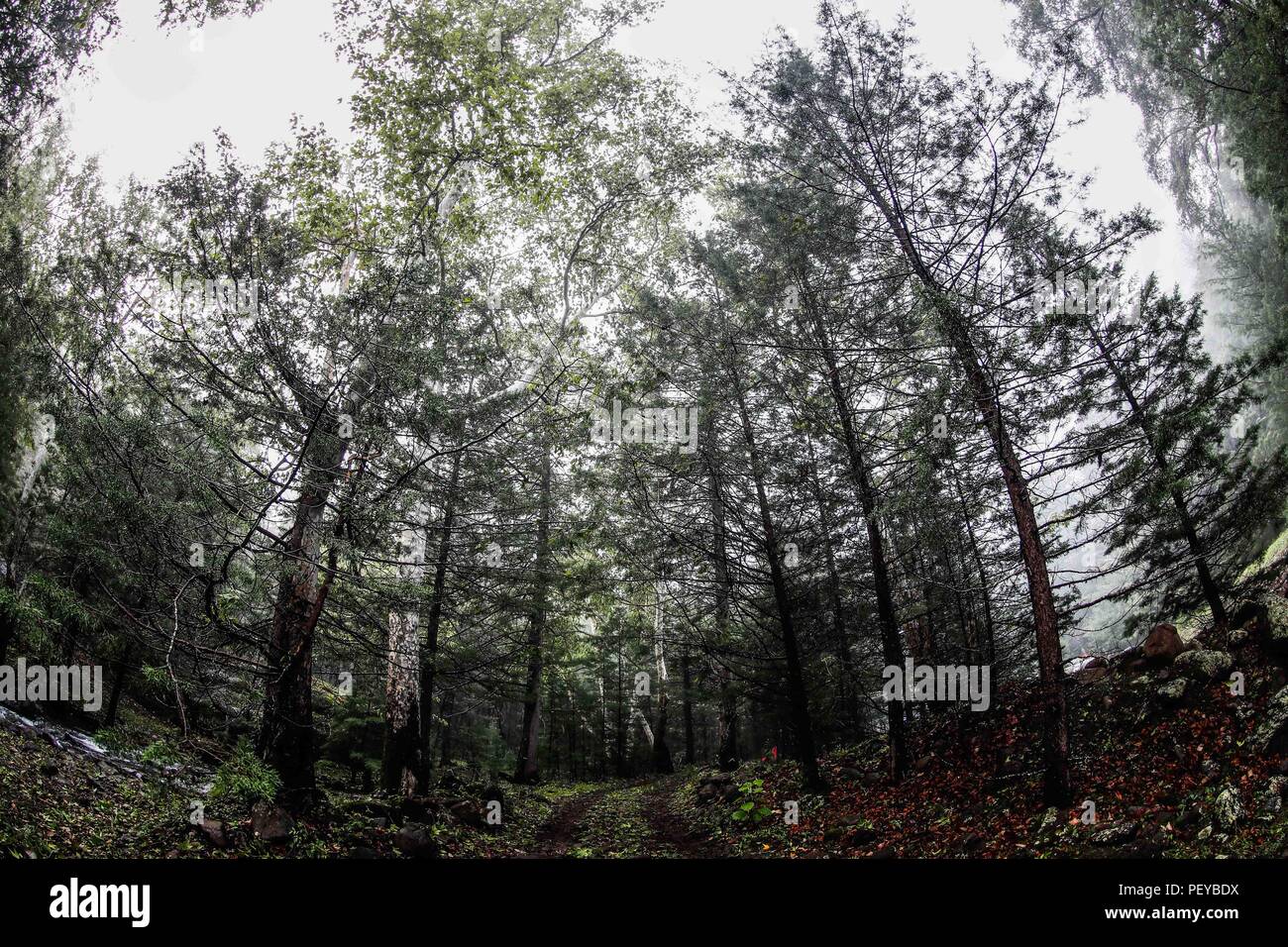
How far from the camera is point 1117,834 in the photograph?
204 inches

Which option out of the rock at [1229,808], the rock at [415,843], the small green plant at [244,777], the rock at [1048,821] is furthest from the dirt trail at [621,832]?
the rock at [1229,808]

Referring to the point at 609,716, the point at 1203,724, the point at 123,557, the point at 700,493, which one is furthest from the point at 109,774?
the point at 609,716

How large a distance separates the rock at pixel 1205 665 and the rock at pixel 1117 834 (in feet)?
10.4

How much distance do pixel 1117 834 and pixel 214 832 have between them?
848cm

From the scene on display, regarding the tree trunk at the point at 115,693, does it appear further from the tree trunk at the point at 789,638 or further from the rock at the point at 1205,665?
the rock at the point at 1205,665

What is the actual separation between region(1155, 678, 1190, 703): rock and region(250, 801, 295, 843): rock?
1052 centimetres

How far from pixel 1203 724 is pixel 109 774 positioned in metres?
13.4

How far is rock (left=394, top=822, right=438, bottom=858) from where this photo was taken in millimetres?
6867

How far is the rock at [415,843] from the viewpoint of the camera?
22.5 feet

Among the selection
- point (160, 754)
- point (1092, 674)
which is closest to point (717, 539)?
point (1092, 674)

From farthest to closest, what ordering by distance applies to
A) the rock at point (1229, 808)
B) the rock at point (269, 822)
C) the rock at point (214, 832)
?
the rock at point (269, 822), the rock at point (214, 832), the rock at point (1229, 808)

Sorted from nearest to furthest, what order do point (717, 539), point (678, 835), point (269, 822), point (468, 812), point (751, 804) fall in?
1. point (269, 822)
2. point (468, 812)
3. point (751, 804)
4. point (678, 835)
5. point (717, 539)

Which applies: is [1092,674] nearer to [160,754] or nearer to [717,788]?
[717,788]
